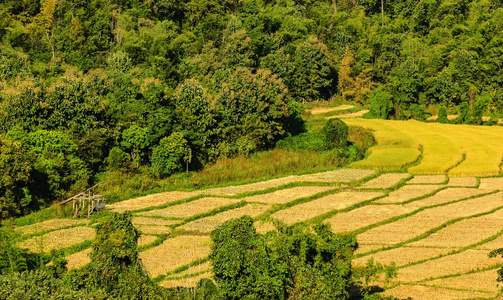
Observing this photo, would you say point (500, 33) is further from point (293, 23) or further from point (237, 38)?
point (237, 38)

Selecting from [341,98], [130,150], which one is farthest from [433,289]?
[341,98]

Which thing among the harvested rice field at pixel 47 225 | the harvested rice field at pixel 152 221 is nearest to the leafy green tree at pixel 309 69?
the harvested rice field at pixel 152 221

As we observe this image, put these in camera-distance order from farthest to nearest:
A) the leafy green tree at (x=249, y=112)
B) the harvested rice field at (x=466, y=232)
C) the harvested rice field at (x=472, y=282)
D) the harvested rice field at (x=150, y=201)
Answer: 1. the leafy green tree at (x=249, y=112)
2. the harvested rice field at (x=150, y=201)
3. the harvested rice field at (x=466, y=232)
4. the harvested rice field at (x=472, y=282)

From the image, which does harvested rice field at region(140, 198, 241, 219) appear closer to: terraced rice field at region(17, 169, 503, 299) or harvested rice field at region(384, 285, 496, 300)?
terraced rice field at region(17, 169, 503, 299)

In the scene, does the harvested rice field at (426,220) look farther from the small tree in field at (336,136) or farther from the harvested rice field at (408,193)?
the small tree in field at (336,136)

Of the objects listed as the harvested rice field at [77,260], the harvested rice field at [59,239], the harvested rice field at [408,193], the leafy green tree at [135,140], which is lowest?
the harvested rice field at [408,193]

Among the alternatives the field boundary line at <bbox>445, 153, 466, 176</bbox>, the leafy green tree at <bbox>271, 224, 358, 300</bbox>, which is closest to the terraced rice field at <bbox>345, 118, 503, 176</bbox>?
the field boundary line at <bbox>445, 153, 466, 176</bbox>

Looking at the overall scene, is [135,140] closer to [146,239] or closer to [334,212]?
[146,239]
